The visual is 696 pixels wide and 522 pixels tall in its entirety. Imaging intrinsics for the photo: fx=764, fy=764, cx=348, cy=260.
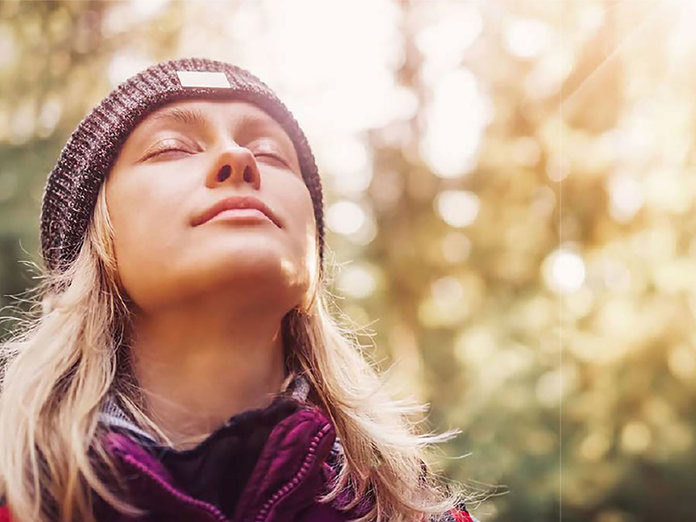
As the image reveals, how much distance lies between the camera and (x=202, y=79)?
1.34 meters

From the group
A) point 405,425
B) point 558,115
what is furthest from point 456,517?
point 558,115

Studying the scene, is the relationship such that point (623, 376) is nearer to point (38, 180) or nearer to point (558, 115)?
point (558, 115)

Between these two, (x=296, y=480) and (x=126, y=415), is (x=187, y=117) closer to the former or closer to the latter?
(x=126, y=415)

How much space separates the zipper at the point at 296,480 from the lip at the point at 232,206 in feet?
1.13

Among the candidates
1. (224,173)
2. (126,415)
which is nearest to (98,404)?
(126,415)

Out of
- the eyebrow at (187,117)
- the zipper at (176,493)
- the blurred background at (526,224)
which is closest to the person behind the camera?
the zipper at (176,493)

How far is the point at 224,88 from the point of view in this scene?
1.33 metres

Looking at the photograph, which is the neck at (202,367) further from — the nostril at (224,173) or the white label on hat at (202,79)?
the white label on hat at (202,79)

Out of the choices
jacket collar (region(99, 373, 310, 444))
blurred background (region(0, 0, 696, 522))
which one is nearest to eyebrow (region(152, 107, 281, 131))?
jacket collar (region(99, 373, 310, 444))

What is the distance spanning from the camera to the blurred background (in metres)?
3.37

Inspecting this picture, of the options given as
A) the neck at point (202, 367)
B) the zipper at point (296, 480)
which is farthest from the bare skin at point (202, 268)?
the zipper at point (296, 480)

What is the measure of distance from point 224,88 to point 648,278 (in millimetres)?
2639

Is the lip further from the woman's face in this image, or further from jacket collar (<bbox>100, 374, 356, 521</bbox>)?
jacket collar (<bbox>100, 374, 356, 521</bbox>)

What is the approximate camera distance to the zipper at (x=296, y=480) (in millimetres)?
1061
